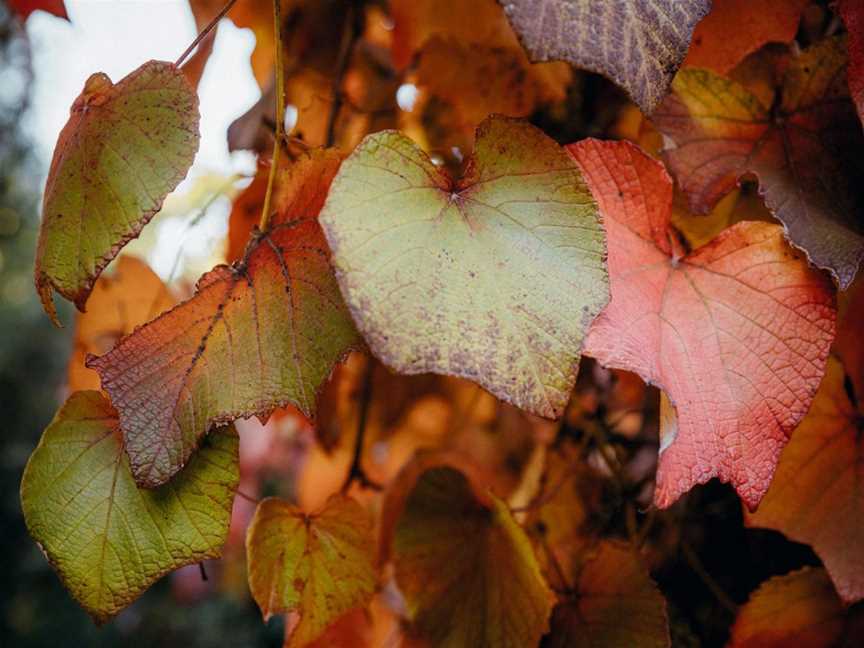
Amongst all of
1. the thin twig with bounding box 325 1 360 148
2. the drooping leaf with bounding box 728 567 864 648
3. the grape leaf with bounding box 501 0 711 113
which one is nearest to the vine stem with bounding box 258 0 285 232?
the grape leaf with bounding box 501 0 711 113

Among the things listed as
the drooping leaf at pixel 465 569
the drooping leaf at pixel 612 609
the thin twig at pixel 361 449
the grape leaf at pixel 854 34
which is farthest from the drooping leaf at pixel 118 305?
the grape leaf at pixel 854 34

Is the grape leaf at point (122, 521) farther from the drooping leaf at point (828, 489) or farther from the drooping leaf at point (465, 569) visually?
the drooping leaf at point (828, 489)

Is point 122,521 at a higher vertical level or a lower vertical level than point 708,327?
lower

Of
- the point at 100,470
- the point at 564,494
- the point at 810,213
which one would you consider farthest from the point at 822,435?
the point at 100,470

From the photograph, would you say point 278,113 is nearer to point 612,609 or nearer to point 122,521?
point 122,521

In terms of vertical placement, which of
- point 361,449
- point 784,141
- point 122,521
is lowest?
point 361,449

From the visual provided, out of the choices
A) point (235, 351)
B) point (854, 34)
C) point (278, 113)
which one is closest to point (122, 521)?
point (235, 351)

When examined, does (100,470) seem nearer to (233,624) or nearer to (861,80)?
(861,80)
